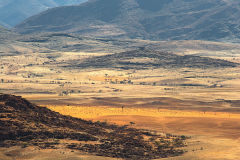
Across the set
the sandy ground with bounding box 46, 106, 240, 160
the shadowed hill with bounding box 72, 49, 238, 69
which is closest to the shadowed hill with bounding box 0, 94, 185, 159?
the sandy ground with bounding box 46, 106, 240, 160

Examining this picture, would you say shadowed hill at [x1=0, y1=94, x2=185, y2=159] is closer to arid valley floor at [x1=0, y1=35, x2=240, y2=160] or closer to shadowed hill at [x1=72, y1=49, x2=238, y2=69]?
arid valley floor at [x1=0, y1=35, x2=240, y2=160]

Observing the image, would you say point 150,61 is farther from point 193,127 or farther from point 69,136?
point 69,136

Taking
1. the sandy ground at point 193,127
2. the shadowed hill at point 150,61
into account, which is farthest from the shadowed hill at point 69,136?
the shadowed hill at point 150,61

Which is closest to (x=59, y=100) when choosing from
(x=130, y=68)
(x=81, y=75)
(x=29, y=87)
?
(x=29, y=87)

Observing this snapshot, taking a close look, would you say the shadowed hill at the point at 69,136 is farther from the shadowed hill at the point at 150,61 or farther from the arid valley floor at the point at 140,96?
the shadowed hill at the point at 150,61

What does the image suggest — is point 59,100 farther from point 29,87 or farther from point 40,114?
point 40,114

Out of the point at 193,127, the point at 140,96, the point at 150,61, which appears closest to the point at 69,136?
the point at 193,127
